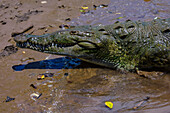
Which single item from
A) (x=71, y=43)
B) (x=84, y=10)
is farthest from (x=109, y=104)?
(x=84, y=10)

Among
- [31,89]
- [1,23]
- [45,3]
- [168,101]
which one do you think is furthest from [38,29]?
[168,101]

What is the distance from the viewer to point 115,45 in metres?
4.11

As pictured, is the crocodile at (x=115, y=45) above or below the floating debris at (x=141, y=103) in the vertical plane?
above

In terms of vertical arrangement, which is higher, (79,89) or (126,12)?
(126,12)

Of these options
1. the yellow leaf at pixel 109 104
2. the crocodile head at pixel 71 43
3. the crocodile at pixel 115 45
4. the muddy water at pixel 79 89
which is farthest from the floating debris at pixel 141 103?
the crocodile head at pixel 71 43

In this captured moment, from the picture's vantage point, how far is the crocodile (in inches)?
160

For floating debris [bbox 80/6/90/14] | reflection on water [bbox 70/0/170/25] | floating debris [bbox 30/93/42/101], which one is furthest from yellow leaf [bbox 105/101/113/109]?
floating debris [bbox 80/6/90/14]

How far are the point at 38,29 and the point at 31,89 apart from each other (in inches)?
111

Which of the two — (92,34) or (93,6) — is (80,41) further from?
(93,6)

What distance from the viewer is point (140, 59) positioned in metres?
4.11

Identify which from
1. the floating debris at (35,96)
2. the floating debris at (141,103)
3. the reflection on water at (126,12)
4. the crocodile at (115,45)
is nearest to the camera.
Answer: the floating debris at (141,103)

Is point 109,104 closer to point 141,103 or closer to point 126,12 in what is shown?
point 141,103

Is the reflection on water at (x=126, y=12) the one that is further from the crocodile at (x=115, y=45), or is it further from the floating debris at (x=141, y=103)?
the floating debris at (x=141, y=103)

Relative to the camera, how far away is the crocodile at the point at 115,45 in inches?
160
